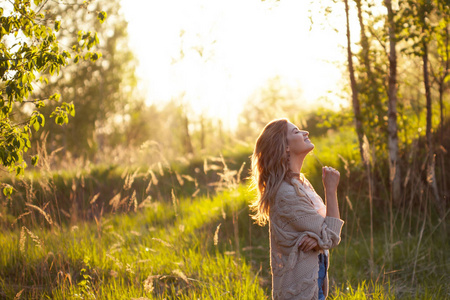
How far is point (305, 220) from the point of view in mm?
2535

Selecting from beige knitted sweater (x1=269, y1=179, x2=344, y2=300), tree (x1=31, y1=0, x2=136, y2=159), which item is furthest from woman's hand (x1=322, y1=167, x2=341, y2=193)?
tree (x1=31, y1=0, x2=136, y2=159)

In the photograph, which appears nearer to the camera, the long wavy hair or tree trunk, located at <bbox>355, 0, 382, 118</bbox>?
the long wavy hair

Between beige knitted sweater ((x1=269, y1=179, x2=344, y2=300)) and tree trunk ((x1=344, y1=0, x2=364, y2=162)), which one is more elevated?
tree trunk ((x1=344, y1=0, x2=364, y2=162))

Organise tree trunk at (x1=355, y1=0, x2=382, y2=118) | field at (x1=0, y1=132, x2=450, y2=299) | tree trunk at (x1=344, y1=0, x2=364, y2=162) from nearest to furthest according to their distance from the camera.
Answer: field at (x1=0, y1=132, x2=450, y2=299) → tree trunk at (x1=344, y1=0, x2=364, y2=162) → tree trunk at (x1=355, y1=0, x2=382, y2=118)

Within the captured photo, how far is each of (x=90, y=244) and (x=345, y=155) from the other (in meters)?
4.24

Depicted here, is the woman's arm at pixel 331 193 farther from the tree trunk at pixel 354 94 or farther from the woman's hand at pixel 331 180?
the tree trunk at pixel 354 94

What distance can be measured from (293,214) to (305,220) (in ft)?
0.25

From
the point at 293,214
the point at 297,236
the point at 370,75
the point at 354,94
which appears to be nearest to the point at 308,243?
the point at 297,236

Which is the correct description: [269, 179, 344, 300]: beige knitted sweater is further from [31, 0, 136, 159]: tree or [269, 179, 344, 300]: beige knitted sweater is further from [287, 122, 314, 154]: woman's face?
[31, 0, 136, 159]: tree

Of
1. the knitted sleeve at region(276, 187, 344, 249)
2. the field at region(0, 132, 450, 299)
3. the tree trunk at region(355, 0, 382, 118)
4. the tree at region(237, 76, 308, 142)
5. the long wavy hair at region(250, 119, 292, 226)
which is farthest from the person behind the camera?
the tree at region(237, 76, 308, 142)

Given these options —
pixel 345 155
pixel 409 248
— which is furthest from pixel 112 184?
pixel 409 248

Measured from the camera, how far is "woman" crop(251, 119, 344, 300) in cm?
254

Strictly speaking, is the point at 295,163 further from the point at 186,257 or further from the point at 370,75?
the point at 370,75

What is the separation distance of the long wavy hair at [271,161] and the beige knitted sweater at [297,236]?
61 mm
